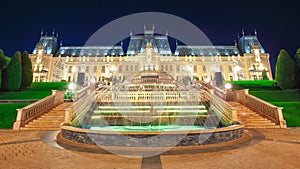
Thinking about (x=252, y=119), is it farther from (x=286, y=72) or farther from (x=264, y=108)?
(x=286, y=72)

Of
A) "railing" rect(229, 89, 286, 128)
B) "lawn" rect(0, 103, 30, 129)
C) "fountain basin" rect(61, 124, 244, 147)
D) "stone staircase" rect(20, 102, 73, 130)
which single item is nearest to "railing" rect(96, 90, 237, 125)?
"railing" rect(229, 89, 286, 128)

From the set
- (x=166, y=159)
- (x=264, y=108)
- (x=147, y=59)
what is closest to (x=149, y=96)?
(x=264, y=108)

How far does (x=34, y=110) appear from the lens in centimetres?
997

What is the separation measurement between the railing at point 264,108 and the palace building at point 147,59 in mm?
42701

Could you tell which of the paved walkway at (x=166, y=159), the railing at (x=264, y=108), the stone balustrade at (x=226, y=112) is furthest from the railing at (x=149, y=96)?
the paved walkway at (x=166, y=159)

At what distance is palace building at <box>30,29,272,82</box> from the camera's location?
59312 millimetres

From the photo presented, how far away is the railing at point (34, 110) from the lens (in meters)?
8.98

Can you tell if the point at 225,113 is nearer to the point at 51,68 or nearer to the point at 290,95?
the point at 290,95

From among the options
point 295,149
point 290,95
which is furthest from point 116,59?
point 295,149

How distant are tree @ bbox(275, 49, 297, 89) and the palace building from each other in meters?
37.8

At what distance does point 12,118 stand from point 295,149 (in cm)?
1360

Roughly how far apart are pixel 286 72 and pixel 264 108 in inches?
456

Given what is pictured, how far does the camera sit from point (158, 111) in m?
9.82

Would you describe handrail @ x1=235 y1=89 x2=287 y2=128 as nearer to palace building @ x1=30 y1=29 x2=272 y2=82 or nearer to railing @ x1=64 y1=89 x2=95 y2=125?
railing @ x1=64 y1=89 x2=95 y2=125
